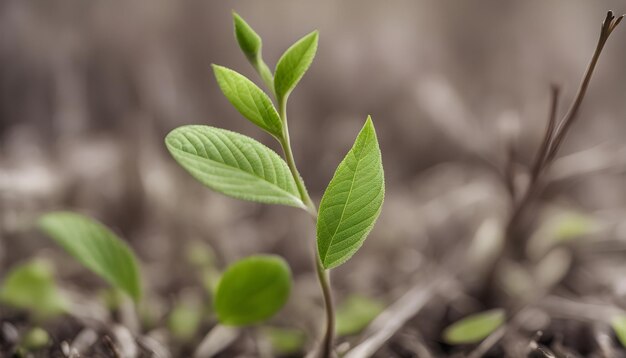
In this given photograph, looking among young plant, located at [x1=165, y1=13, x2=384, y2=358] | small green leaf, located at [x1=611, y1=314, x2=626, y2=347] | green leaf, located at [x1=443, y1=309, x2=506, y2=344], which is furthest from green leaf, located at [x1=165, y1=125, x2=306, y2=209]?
small green leaf, located at [x1=611, y1=314, x2=626, y2=347]

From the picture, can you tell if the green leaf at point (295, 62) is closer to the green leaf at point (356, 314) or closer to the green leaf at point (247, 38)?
the green leaf at point (247, 38)

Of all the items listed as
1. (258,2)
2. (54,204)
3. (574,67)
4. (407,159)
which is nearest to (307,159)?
(407,159)

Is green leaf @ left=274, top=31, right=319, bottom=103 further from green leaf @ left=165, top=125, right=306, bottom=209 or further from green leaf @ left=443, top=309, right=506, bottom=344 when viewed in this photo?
green leaf @ left=443, top=309, right=506, bottom=344

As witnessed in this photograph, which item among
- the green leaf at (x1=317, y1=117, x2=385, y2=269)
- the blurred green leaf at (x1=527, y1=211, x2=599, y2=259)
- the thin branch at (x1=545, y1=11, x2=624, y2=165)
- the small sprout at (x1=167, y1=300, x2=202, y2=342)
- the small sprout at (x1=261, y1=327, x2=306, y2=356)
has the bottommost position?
the small sprout at (x1=261, y1=327, x2=306, y2=356)

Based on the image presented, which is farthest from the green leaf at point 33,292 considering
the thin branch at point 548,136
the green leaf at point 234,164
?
the thin branch at point 548,136

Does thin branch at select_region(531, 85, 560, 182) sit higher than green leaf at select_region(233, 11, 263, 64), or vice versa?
green leaf at select_region(233, 11, 263, 64)

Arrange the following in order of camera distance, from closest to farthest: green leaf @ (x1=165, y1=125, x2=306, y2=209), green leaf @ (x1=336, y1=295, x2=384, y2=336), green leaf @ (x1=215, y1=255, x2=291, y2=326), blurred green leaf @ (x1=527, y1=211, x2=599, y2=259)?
green leaf @ (x1=165, y1=125, x2=306, y2=209) → green leaf @ (x1=215, y1=255, x2=291, y2=326) → green leaf @ (x1=336, y1=295, x2=384, y2=336) → blurred green leaf @ (x1=527, y1=211, x2=599, y2=259)

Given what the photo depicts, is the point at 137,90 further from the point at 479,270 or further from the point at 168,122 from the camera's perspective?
the point at 479,270

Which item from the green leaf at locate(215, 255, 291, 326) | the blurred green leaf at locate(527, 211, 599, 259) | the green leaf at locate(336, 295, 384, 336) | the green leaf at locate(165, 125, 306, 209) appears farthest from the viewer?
the blurred green leaf at locate(527, 211, 599, 259)
